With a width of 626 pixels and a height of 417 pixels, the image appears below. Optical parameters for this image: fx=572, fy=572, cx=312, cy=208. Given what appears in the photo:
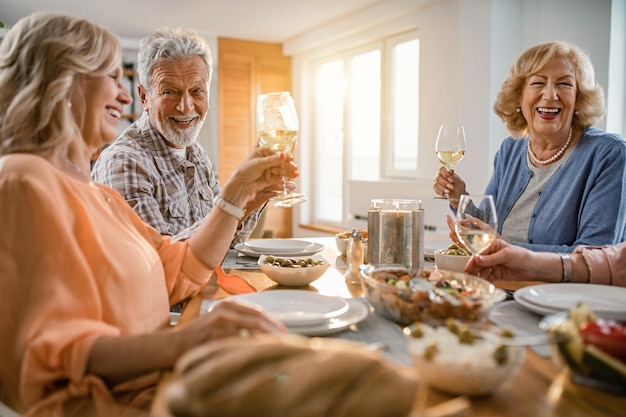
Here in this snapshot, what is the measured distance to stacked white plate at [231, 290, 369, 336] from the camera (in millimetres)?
1014

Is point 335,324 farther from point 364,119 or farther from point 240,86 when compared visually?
point 240,86

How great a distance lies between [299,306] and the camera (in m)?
1.16

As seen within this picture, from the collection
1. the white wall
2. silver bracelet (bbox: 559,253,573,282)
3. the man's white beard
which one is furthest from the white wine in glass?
the white wall

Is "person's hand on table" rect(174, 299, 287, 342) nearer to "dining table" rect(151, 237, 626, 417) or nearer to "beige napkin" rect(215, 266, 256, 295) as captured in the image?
"dining table" rect(151, 237, 626, 417)

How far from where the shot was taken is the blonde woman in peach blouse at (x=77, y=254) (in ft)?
2.84

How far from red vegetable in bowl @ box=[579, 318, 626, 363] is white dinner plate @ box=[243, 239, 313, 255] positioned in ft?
3.96

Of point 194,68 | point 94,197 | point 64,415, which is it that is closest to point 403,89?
point 194,68

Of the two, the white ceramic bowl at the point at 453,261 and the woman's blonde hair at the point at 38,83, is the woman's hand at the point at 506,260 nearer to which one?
the white ceramic bowl at the point at 453,261

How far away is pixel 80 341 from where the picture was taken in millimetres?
874

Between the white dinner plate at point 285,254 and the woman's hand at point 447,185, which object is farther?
the woman's hand at point 447,185

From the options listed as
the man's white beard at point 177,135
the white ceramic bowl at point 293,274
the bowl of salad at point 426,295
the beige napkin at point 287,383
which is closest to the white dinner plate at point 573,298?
the bowl of salad at point 426,295

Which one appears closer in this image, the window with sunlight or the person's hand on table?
the person's hand on table

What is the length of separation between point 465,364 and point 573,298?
609mm

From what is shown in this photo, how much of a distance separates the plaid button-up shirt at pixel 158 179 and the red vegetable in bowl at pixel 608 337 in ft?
4.67
